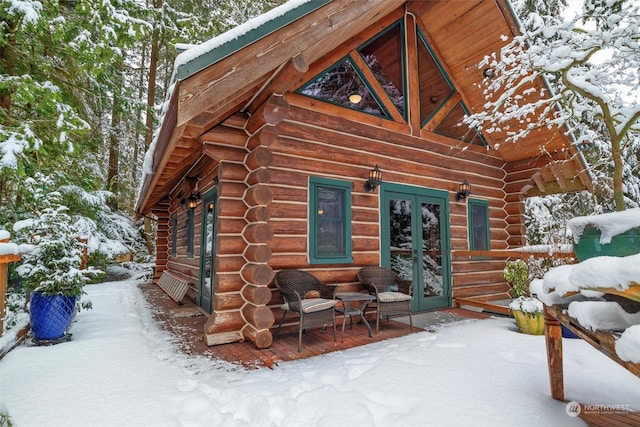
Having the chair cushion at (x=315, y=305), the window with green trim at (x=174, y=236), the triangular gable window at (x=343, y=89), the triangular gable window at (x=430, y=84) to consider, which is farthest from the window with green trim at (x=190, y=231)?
the triangular gable window at (x=430, y=84)

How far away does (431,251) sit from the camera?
19.8 ft

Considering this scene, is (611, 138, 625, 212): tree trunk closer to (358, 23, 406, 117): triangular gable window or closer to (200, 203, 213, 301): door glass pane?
(358, 23, 406, 117): triangular gable window

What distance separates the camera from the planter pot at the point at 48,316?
372cm

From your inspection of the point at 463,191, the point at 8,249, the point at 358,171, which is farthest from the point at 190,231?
the point at 463,191

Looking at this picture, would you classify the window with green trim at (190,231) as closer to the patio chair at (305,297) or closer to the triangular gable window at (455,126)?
the patio chair at (305,297)

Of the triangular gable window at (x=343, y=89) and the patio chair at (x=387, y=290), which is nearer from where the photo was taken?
the patio chair at (x=387, y=290)

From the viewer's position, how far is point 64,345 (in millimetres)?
3703

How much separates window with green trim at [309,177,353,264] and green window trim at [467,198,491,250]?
3.13 meters

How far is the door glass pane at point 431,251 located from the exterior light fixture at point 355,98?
2.26m

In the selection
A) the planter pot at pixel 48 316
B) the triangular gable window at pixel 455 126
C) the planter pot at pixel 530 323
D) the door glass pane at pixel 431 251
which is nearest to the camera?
the planter pot at pixel 48 316

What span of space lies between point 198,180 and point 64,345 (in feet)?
10.8

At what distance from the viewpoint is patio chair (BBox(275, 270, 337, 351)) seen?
380 cm

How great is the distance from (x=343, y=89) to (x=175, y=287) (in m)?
5.59

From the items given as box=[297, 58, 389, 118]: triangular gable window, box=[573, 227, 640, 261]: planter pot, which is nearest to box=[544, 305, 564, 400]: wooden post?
box=[573, 227, 640, 261]: planter pot
